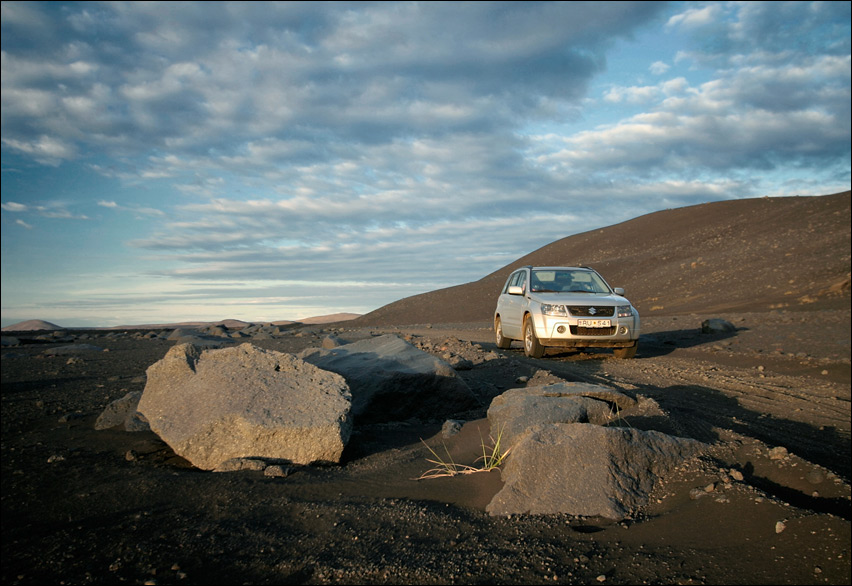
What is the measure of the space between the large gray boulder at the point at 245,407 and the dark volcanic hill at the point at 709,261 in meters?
3.15

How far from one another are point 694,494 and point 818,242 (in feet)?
8.05

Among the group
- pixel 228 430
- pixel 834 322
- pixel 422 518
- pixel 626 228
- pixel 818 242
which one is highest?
pixel 626 228

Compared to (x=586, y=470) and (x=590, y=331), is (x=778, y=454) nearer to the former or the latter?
(x=586, y=470)

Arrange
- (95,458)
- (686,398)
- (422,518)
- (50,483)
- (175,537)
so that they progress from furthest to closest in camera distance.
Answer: (686,398) → (95,458) → (50,483) → (422,518) → (175,537)

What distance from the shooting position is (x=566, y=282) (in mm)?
11016

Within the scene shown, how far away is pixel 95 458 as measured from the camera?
183 inches

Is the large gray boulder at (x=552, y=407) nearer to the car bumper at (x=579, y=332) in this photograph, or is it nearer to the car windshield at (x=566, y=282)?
the car bumper at (x=579, y=332)

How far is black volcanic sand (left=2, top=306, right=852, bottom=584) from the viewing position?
86.5 inches

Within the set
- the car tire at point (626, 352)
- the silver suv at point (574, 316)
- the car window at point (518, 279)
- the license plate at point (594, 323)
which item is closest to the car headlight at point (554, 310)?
the silver suv at point (574, 316)

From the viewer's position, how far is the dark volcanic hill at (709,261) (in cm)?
106

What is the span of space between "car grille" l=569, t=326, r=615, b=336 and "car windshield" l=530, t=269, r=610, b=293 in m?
1.21

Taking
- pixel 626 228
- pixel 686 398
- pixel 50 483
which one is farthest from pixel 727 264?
pixel 626 228

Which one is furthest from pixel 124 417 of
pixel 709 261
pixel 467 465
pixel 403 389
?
pixel 709 261

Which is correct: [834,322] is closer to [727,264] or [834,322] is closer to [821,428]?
[727,264]
